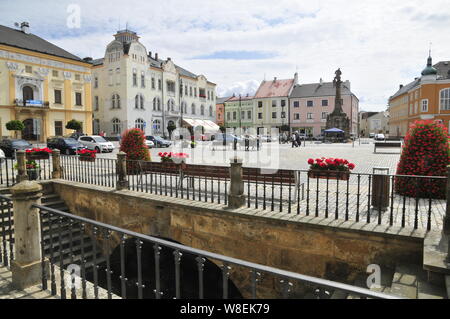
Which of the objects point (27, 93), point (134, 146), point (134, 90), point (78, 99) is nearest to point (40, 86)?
point (27, 93)

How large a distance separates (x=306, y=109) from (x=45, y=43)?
161 feet

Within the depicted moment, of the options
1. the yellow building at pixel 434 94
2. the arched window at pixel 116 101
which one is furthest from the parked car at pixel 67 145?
the yellow building at pixel 434 94

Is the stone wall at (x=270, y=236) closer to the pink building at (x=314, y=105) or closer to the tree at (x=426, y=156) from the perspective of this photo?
the tree at (x=426, y=156)

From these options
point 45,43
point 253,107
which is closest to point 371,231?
point 45,43

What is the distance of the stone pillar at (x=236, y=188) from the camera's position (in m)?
6.92

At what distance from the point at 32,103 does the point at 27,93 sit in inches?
67.4

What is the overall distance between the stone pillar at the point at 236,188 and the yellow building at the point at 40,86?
121 feet

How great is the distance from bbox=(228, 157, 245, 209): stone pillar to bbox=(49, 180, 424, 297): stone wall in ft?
0.72

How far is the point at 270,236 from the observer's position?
616 cm

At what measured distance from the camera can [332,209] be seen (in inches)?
278

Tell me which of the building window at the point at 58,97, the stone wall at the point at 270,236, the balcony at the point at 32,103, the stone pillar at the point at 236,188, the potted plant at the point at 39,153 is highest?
the building window at the point at 58,97

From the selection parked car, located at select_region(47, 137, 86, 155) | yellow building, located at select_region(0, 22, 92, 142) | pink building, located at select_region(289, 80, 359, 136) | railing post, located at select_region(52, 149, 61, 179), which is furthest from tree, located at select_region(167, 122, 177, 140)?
railing post, located at select_region(52, 149, 61, 179)

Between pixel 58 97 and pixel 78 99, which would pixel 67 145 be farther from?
pixel 78 99

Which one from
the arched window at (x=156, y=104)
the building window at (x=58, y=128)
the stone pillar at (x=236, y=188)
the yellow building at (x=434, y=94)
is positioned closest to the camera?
the stone pillar at (x=236, y=188)
